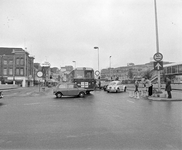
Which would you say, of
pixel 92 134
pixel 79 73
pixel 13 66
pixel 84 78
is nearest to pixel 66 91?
pixel 84 78

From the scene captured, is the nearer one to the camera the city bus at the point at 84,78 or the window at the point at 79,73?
the city bus at the point at 84,78

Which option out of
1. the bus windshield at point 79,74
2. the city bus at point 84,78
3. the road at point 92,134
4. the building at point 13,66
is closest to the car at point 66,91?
the city bus at point 84,78

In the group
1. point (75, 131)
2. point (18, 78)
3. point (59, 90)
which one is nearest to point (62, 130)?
point (75, 131)

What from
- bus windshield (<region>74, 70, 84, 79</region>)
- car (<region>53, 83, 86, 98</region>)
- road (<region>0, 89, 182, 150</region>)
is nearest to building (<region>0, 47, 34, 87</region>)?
bus windshield (<region>74, 70, 84, 79</region>)

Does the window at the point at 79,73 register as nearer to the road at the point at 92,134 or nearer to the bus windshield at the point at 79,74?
the bus windshield at the point at 79,74

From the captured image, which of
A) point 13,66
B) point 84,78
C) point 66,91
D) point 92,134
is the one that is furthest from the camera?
point 13,66

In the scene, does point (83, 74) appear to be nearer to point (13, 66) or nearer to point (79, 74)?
point (79, 74)

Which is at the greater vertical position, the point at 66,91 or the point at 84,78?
the point at 84,78

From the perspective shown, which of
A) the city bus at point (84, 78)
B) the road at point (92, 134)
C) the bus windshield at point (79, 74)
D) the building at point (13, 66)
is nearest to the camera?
the road at point (92, 134)

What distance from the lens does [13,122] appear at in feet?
24.4

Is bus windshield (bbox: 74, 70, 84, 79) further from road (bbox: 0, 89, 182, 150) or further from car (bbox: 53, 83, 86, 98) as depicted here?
road (bbox: 0, 89, 182, 150)

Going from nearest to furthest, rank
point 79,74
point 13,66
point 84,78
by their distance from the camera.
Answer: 1. point 84,78
2. point 79,74
3. point 13,66

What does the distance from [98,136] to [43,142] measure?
5.25 feet

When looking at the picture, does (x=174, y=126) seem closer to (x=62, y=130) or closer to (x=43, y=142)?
(x=62, y=130)
